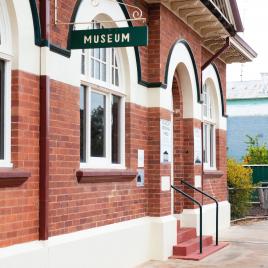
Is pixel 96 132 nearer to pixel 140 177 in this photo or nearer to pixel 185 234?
pixel 140 177

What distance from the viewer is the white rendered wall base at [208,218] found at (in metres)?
13.2

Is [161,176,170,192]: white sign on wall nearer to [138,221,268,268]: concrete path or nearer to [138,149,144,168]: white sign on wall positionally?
[138,149,144,168]: white sign on wall

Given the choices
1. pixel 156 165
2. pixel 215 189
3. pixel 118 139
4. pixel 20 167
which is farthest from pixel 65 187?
pixel 215 189

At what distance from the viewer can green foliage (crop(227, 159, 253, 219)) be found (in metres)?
18.3

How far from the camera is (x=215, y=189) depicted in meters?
15.8

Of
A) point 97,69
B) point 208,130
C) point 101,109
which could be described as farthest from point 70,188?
point 208,130

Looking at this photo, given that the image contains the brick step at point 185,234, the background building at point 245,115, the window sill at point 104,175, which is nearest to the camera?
the window sill at point 104,175

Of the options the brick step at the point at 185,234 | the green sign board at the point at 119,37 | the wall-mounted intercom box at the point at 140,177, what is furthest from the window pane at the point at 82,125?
the brick step at the point at 185,234

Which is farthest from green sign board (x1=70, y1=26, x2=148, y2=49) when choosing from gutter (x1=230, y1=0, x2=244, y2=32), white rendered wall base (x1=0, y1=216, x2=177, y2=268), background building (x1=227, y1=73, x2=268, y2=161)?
background building (x1=227, y1=73, x2=268, y2=161)

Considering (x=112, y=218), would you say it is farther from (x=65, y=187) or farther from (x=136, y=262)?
(x=65, y=187)

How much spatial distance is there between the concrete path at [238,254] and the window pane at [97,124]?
2203mm

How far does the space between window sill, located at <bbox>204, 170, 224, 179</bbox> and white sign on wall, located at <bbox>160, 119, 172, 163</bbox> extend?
3575 mm

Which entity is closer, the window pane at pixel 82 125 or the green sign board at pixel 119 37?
the green sign board at pixel 119 37

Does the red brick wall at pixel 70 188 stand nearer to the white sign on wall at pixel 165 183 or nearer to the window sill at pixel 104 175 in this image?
the window sill at pixel 104 175
